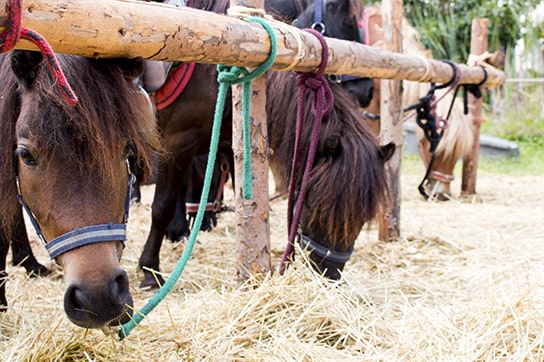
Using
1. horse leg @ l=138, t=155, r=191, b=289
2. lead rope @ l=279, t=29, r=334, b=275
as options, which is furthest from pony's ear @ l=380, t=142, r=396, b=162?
horse leg @ l=138, t=155, r=191, b=289

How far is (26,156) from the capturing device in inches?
70.2

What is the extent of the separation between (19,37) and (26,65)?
1.15 ft

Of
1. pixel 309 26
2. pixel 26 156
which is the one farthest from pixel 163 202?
pixel 26 156

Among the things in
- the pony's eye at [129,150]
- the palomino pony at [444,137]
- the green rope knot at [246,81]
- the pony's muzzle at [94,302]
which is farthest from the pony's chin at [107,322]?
the palomino pony at [444,137]

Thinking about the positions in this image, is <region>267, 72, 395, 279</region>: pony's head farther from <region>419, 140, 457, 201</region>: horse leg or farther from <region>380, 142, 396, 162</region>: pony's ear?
<region>419, 140, 457, 201</region>: horse leg

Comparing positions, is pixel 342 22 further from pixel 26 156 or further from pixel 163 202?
pixel 26 156

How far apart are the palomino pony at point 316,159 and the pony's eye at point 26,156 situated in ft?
3.03

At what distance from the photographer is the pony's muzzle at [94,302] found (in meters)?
1.65

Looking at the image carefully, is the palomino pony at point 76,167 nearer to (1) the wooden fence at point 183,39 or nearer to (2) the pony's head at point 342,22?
(1) the wooden fence at point 183,39

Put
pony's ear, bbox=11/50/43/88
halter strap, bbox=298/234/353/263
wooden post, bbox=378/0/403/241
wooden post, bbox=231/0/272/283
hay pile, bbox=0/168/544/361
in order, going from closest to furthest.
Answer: pony's ear, bbox=11/50/43/88, hay pile, bbox=0/168/544/361, wooden post, bbox=231/0/272/283, halter strap, bbox=298/234/353/263, wooden post, bbox=378/0/403/241

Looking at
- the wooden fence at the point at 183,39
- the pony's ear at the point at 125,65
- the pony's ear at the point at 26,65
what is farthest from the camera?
the pony's ear at the point at 125,65

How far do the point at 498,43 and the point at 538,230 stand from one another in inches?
336

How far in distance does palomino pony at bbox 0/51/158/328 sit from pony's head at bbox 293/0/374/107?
2140 millimetres

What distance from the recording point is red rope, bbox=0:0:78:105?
1.43 metres
